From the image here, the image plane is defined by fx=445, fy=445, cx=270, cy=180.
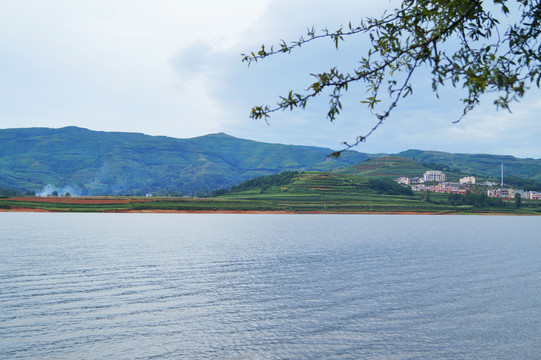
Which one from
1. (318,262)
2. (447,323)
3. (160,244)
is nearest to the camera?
(447,323)

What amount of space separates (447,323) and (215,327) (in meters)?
14.6

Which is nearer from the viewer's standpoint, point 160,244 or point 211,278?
point 211,278

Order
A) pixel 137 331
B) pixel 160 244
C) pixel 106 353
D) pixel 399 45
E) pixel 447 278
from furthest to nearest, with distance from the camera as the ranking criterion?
1. pixel 160 244
2. pixel 447 278
3. pixel 137 331
4. pixel 106 353
5. pixel 399 45

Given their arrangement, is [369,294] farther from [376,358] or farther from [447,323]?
[376,358]

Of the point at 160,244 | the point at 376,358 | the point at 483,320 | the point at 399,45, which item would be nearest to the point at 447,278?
the point at 483,320

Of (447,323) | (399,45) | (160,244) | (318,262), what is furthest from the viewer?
(160,244)

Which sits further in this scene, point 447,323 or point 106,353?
point 447,323

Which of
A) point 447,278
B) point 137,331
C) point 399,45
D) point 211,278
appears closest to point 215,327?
point 137,331

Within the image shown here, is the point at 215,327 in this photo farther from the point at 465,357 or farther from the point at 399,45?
the point at 399,45

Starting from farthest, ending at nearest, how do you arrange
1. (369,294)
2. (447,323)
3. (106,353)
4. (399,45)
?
(369,294)
(447,323)
(106,353)
(399,45)

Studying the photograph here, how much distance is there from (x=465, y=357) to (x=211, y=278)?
26319 mm

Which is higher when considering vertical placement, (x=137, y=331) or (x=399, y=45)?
(x=399, y=45)

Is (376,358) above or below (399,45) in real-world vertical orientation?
below

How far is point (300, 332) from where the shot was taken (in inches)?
996
